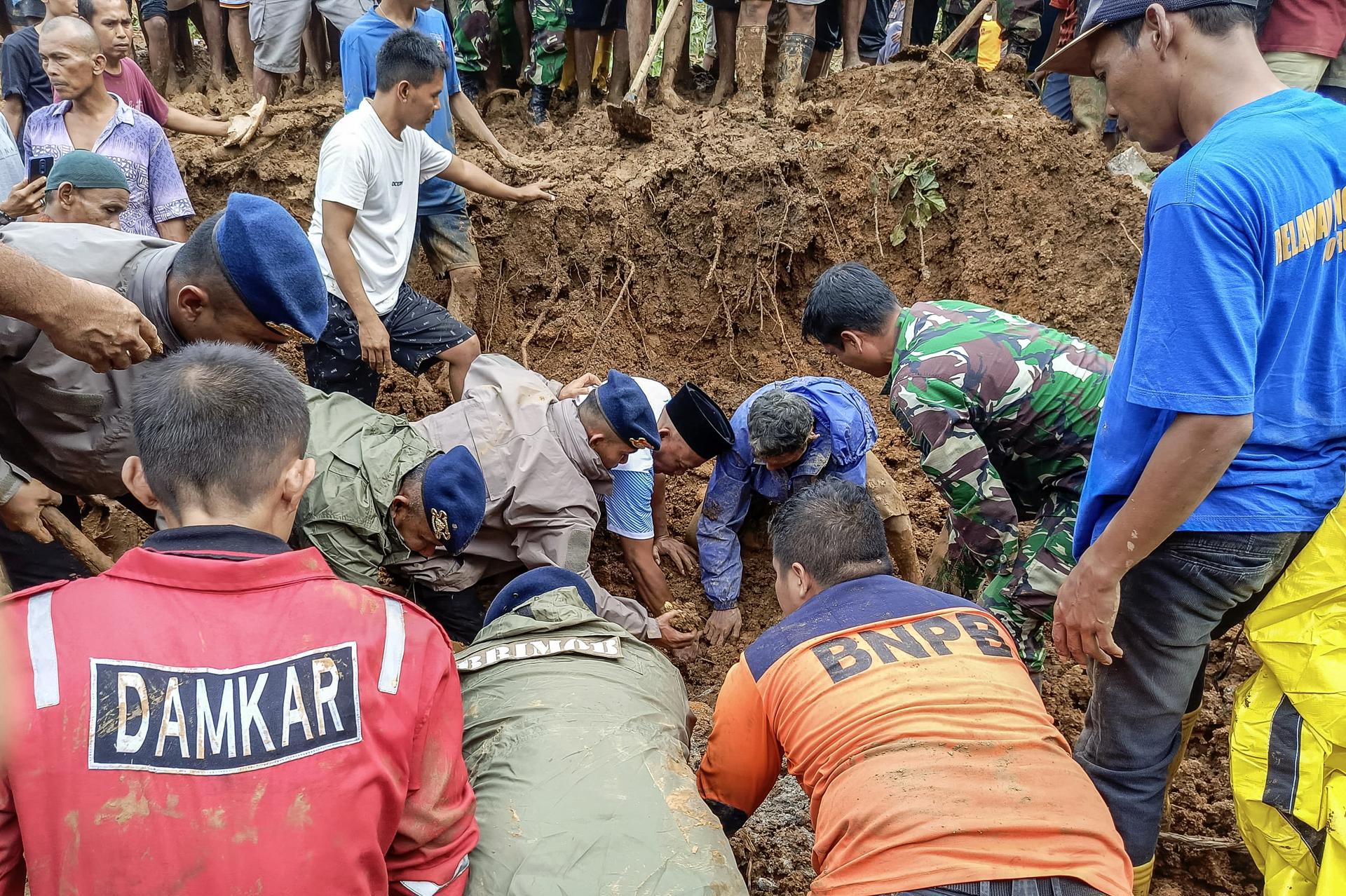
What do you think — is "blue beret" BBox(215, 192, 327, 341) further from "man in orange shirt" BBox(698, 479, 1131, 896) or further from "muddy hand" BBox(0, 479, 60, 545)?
"man in orange shirt" BBox(698, 479, 1131, 896)

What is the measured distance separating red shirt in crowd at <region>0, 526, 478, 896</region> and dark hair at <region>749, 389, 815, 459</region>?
199 centimetres

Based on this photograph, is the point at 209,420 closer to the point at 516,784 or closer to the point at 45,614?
the point at 45,614

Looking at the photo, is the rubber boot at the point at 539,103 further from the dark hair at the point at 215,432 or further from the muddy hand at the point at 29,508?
the dark hair at the point at 215,432

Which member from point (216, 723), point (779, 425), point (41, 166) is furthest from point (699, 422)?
point (41, 166)

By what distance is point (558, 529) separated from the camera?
10.1ft

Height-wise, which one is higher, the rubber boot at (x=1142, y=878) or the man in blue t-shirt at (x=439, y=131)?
the man in blue t-shirt at (x=439, y=131)

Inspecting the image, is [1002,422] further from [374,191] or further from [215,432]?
[374,191]

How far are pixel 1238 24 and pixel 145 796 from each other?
2.14m

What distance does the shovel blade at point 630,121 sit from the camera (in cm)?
492

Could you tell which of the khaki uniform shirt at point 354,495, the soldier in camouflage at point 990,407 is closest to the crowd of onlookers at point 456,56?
the khaki uniform shirt at point 354,495

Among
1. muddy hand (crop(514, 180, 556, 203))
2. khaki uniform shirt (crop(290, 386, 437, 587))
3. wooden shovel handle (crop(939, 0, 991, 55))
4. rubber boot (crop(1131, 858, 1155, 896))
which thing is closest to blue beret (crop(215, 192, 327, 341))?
khaki uniform shirt (crop(290, 386, 437, 587))

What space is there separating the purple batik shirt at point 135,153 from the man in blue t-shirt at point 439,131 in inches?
32.7

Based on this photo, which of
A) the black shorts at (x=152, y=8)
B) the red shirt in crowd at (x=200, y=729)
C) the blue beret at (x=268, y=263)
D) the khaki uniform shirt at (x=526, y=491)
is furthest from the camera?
the black shorts at (x=152, y=8)

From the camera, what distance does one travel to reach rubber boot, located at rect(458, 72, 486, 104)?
5.98 metres
